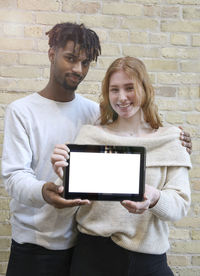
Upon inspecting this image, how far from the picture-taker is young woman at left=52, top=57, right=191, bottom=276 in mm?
970

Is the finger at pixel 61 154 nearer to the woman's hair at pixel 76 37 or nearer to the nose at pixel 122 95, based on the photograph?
the nose at pixel 122 95

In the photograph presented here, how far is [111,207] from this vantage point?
1.00 meters

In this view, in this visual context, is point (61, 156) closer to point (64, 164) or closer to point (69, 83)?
point (64, 164)

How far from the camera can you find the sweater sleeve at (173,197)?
932 millimetres

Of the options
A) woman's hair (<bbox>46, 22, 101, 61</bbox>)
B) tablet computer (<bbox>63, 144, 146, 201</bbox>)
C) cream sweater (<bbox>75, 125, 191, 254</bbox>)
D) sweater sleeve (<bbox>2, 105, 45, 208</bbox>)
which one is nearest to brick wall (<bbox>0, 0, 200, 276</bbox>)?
woman's hair (<bbox>46, 22, 101, 61</bbox>)

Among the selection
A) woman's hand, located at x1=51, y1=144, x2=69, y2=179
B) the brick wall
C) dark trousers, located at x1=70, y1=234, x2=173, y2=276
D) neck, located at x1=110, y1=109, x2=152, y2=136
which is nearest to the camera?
woman's hand, located at x1=51, y1=144, x2=69, y2=179

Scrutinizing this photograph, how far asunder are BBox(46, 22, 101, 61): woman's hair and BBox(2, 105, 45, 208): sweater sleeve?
293mm

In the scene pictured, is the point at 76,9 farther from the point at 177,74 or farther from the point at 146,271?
the point at 146,271

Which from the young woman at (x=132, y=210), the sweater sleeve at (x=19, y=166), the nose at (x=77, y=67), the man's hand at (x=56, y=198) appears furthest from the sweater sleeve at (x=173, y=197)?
the nose at (x=77, y=67)

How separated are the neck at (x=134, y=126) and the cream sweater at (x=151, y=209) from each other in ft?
0.19

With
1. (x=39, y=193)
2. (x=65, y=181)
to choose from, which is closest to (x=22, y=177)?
(x=39, y=193)

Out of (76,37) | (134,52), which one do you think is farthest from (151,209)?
(134,52)

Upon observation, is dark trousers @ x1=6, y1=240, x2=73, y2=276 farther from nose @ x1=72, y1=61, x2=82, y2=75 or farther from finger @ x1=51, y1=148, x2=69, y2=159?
nose @ x1=72, y1=61, x2=82, y2=75

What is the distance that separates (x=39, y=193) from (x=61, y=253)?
0.29 m
